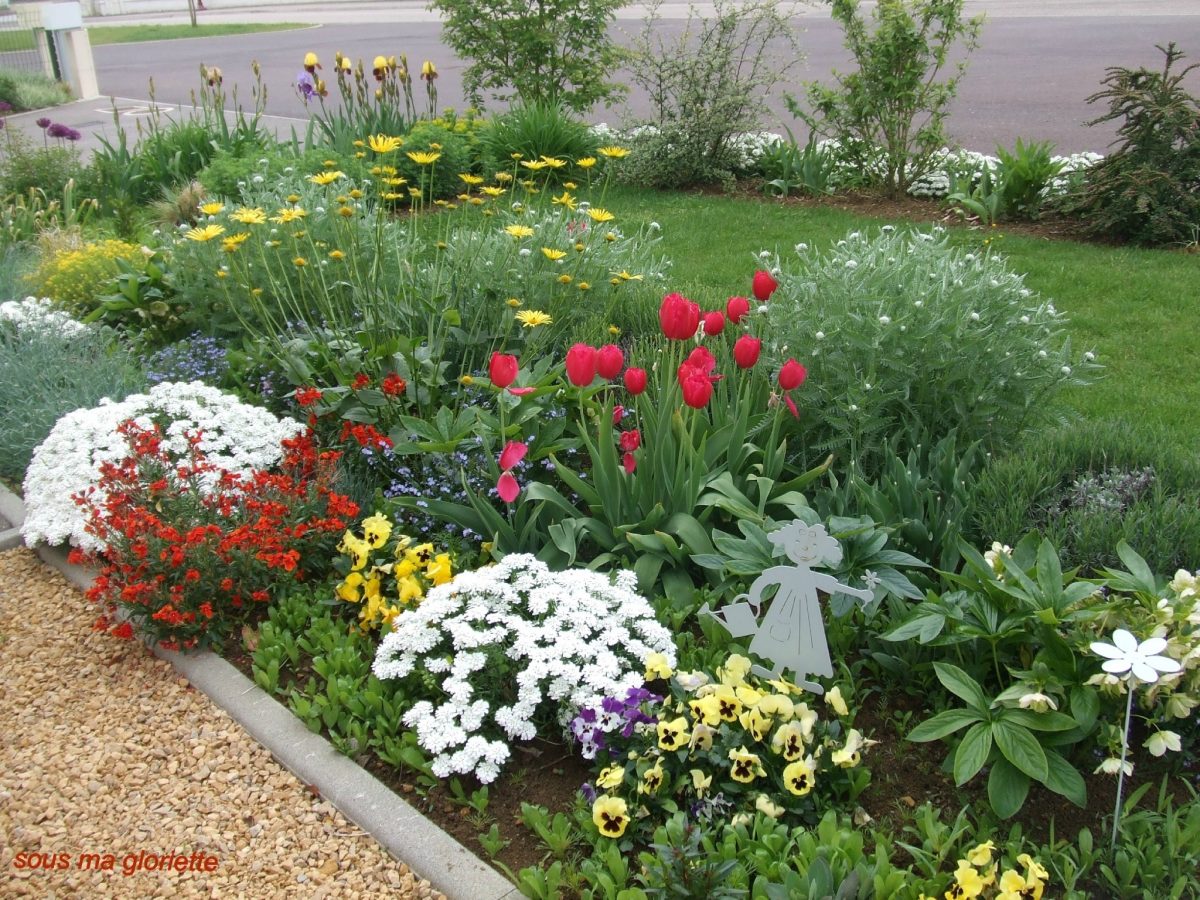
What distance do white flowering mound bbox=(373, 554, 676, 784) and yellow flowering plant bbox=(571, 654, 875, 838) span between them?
0.13 metres

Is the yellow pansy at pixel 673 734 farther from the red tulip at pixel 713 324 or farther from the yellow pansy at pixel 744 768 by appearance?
the red tulip at pixel 713 324

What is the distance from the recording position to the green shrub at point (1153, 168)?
7.05 meters

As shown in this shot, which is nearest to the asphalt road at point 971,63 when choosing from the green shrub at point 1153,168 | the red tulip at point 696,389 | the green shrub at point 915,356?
the green shrub at point 1153,168

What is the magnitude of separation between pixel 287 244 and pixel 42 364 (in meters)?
1.33

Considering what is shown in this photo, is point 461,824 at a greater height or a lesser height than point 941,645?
lesser

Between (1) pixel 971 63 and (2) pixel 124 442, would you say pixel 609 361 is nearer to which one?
(2) pixel 124 442

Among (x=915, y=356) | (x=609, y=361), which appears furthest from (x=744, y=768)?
(x=915, y=356)

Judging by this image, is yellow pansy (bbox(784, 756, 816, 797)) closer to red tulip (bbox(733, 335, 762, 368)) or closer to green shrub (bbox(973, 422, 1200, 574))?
green shrub (bbox(973, 422, 1200, 574))

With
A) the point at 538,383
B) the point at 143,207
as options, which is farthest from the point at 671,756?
the point at 143,207

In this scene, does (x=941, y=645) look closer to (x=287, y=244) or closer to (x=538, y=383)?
(x=538, y=383)

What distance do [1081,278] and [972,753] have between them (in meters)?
4.90

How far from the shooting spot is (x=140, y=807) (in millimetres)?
3016

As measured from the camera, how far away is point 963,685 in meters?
2.68

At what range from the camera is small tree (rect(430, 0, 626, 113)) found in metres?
10.4
